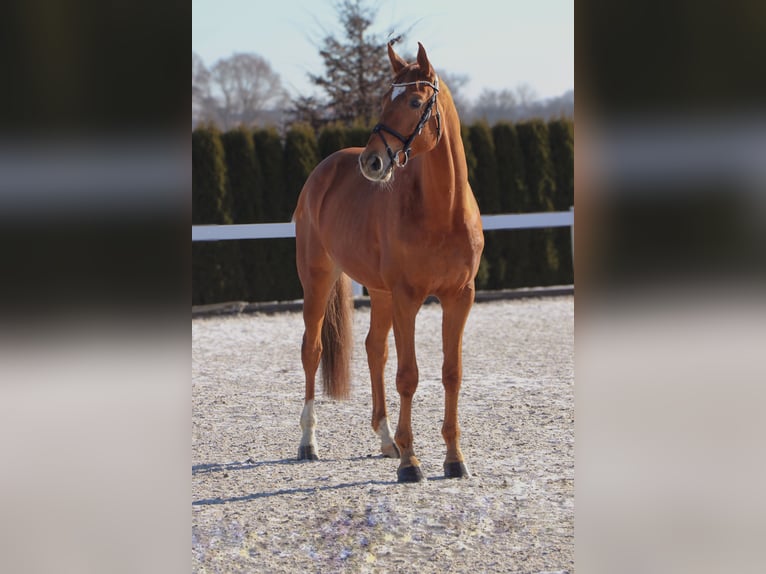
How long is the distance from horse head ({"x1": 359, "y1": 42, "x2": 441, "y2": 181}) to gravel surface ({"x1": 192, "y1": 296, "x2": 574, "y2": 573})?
4.94 ft

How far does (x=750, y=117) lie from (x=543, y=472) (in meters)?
3.37

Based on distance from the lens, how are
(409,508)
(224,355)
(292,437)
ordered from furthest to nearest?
(224,355) → (292,437) → (409,508)

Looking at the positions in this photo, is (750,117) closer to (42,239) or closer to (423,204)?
(42,239)

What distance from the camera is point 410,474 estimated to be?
166 inches

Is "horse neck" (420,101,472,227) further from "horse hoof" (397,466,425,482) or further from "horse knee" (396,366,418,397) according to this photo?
"horse hoof" (397,466,425,482)

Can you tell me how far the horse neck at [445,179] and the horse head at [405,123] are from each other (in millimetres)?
129

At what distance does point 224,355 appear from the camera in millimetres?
8289

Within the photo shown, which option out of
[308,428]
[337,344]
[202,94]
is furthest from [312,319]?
[202,94]

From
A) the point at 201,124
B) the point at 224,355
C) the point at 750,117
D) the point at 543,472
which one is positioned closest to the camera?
the point at 750,117

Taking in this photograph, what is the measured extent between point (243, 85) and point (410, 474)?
36743 mm

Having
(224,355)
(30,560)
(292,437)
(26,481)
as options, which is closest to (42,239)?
(26,481)

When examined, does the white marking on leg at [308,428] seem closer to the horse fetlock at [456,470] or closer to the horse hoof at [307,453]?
the horse hoof at [307,453]

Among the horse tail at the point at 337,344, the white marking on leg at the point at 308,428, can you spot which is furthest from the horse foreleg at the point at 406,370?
the horse tail at the point at 337,344

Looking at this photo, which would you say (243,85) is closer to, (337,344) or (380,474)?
(337,344)
